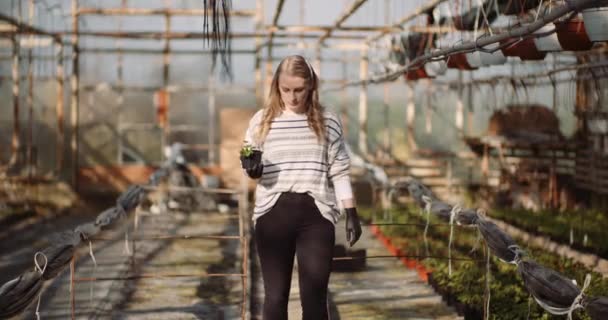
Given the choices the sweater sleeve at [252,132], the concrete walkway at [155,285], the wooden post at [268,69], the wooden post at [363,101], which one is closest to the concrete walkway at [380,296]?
the concrete walkway at [155,285]

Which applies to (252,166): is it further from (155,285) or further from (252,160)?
(155,285)

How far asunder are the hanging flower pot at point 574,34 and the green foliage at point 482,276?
1.29 meters

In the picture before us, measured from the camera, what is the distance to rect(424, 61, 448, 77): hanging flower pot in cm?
649

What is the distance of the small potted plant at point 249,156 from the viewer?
329 centimetres

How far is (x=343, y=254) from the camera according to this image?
739cm

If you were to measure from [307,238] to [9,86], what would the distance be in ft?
52.2

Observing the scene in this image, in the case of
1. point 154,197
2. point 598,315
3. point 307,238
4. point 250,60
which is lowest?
point 154,197

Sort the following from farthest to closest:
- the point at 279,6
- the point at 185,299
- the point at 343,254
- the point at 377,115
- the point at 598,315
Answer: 1. the point at 377,115
2. the point at 279,6
3. the point at 343,254
4. the point at 185,299
5. the point at 598,315

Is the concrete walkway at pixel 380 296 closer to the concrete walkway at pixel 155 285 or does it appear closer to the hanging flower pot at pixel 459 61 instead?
the concrete walkway at pixel 155 285

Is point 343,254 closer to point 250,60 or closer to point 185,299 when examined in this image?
point 185,299

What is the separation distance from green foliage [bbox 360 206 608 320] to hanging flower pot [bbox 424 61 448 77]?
1.20 m

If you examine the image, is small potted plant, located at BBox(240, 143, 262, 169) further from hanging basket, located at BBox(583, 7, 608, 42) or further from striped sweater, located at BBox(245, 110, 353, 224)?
hanging basket, located at BBox(583, 7, 608, 42)

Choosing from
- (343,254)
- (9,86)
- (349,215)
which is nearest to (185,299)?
(343,254)

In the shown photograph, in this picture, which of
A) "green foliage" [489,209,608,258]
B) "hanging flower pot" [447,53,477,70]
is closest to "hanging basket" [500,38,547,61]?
"hanging flower pot" [447,53,477,70]
